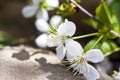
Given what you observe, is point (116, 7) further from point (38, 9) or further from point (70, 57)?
point (70, 57)

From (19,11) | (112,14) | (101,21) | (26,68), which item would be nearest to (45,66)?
(26,68)

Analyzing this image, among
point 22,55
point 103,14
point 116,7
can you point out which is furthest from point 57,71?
point 116,7

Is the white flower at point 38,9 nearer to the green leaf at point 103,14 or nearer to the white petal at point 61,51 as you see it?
the green leaf at point 103,14

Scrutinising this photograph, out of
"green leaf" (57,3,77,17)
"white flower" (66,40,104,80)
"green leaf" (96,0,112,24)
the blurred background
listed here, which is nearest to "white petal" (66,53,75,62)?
"white flower" (66,40,104,80)

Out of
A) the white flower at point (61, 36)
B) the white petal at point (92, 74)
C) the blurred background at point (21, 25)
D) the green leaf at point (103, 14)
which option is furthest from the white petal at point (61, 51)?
the blurred background at point (21, 25)

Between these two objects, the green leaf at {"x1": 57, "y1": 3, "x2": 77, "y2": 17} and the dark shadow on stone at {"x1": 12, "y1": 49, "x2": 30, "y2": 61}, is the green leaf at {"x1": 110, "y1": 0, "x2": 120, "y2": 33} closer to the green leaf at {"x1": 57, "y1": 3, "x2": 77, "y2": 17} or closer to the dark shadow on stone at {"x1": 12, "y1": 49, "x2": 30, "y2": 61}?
the green leaf at {"x1": 57, "y1": 3, "x2": 77, "y2": 17}

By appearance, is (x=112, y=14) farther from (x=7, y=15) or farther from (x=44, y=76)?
(x=7, y=15)
